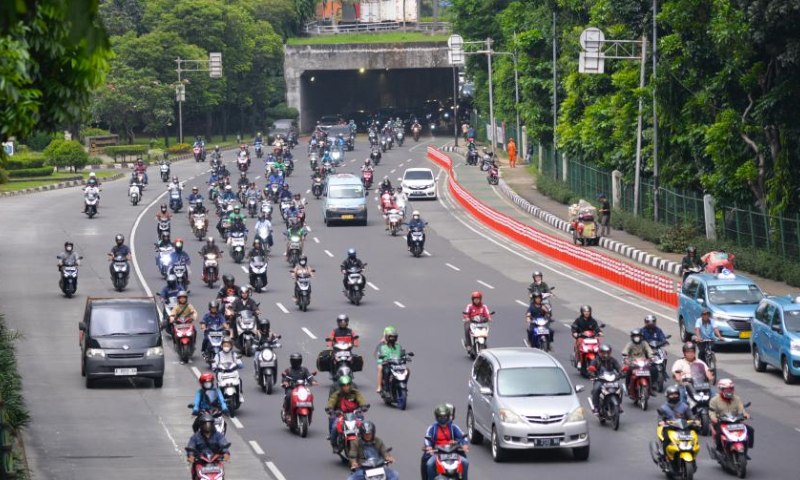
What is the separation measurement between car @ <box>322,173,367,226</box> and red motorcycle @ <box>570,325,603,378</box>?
30.3 m

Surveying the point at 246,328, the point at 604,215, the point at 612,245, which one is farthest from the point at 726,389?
the point at 604,215

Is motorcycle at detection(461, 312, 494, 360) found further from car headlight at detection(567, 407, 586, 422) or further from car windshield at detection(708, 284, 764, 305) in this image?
car headlight at detection(567, 407, 586, 422)

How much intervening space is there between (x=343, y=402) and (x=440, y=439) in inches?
135

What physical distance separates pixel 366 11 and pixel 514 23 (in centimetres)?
6329

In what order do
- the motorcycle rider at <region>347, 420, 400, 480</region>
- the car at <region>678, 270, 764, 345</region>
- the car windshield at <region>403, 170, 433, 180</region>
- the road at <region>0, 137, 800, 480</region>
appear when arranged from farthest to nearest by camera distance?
the car windshield at <region>403, 170, 433, 180</region>, the car at <region>678, 270, 764, 345</region>, the road at <region>0, 137, 800, 480</region>, the motorcycle rider at <region>347, 420, 400, 480</region>

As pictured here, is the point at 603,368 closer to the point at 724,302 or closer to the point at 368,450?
the point at 368,450

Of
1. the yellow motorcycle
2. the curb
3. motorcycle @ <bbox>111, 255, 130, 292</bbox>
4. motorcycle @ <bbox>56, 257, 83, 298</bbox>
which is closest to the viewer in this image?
the yellow motorcycle

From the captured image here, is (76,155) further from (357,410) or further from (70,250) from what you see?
(357,410)

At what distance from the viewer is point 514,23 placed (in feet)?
288

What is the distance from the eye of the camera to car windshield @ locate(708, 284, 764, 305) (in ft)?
104

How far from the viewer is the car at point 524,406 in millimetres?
21016

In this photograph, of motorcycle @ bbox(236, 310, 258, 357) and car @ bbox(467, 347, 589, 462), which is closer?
car @ bbox(467, 347, 589, 462)

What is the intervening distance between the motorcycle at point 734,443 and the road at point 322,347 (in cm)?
31

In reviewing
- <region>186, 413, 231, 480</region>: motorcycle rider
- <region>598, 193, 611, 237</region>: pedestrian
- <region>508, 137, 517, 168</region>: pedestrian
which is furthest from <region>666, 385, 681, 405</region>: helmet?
<region>508, 137, 517, 168</region>: pedestrian
